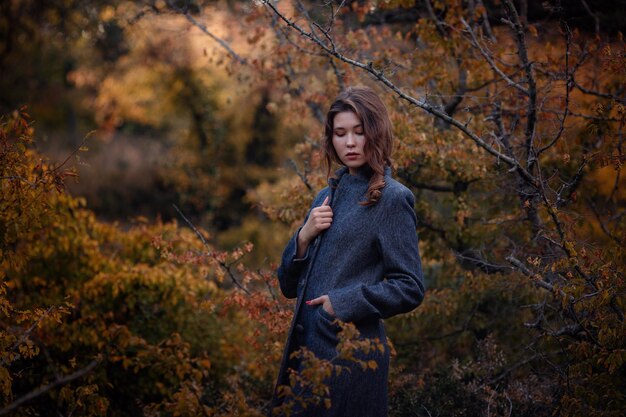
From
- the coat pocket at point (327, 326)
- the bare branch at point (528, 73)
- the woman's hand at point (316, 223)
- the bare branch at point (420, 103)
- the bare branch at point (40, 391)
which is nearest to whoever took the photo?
the bare branch at point (40, 391)

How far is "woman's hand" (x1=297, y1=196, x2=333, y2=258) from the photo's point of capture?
265 centimetres

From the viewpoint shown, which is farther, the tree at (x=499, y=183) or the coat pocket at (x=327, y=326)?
the tree at (x=499, y=183)

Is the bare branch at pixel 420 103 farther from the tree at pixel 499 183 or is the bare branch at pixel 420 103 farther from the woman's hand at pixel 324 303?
the woman's hand at pixel 324 303

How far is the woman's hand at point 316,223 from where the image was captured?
265cm

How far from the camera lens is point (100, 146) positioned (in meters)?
16.9

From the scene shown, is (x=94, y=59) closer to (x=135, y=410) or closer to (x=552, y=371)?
(x=135, y=410)

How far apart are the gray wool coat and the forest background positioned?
20 cm

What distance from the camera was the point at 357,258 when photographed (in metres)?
2.58

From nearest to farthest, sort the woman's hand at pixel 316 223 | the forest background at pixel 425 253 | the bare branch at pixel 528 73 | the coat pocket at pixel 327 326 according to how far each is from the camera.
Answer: the coat pocket at pixel 327 326
the woman's hand at pixel 316 223
the bare branch at pixel 528 73
the forest background at pixel 425 253

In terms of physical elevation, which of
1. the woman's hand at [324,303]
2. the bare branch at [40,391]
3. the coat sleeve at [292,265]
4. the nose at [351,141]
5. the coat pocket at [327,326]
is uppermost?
the nose at [351,141]

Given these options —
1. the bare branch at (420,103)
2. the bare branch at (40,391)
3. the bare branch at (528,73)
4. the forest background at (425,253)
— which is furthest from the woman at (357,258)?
the bare branch at (528,73)

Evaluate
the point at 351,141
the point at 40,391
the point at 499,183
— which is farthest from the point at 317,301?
the point at 499,183

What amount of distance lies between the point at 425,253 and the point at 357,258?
2.44 meters

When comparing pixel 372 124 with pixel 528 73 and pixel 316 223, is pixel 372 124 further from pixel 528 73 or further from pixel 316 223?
pixel 528 73
